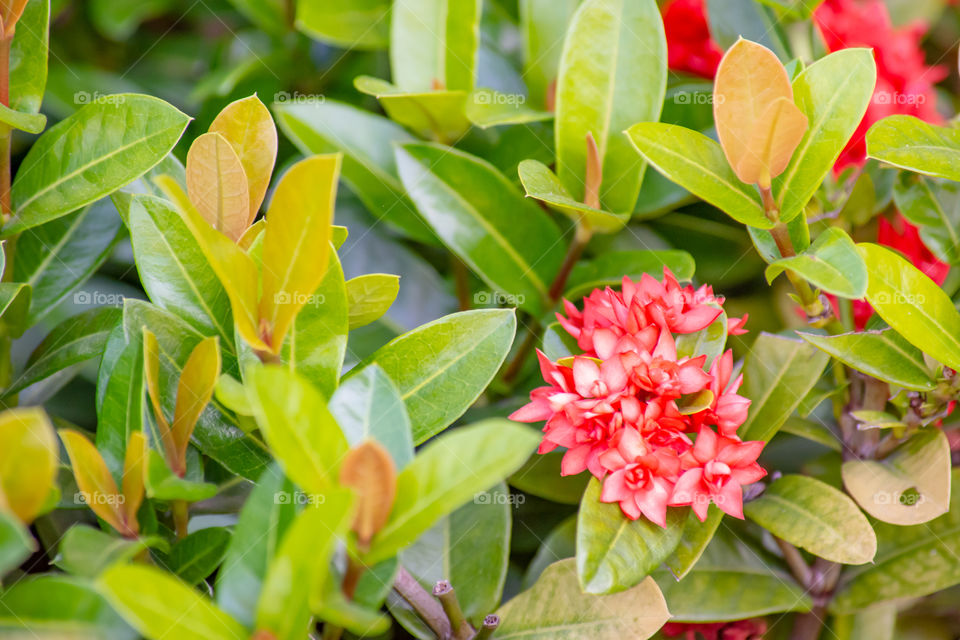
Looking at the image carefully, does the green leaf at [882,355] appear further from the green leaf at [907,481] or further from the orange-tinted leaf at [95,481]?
the orange-tinted leaf at [95,481]

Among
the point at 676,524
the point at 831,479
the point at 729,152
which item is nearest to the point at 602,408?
the point at 676,524

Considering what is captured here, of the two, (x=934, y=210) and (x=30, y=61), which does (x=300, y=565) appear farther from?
(x=934, y=210)

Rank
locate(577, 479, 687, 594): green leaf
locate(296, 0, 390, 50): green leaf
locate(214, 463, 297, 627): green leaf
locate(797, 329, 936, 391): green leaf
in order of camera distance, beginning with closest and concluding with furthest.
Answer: locate(214, 463, 297, 627): green leaf
locate(577, 479, 687, 594): green leaf
locate(797, 329, 936, 391): green leaf
locate(296, 0, 390, 50): green leaf

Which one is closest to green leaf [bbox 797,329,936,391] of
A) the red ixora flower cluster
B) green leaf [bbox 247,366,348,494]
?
the red ixora flower cluster

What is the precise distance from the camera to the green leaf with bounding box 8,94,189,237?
→ 0.76 meters

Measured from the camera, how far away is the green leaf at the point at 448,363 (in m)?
0.72

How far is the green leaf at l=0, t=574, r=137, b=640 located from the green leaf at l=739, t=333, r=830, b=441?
61 cm

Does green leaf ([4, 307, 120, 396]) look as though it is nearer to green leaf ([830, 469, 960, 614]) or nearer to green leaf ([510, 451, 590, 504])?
green leaf ([510, 451, 590, 504])

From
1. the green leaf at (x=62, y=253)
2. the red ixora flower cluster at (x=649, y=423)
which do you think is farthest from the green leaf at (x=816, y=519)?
the green leaf at (x=62, y=253)

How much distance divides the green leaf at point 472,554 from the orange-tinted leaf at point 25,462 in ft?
1.30

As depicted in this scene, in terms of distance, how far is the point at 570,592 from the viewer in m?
0.77

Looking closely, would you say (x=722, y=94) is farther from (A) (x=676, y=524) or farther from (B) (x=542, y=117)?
(A) (x=676, y=524)

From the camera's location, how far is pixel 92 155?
2.62 ft

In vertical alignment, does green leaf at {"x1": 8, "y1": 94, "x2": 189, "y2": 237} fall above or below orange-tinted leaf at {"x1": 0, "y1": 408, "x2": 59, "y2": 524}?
above
